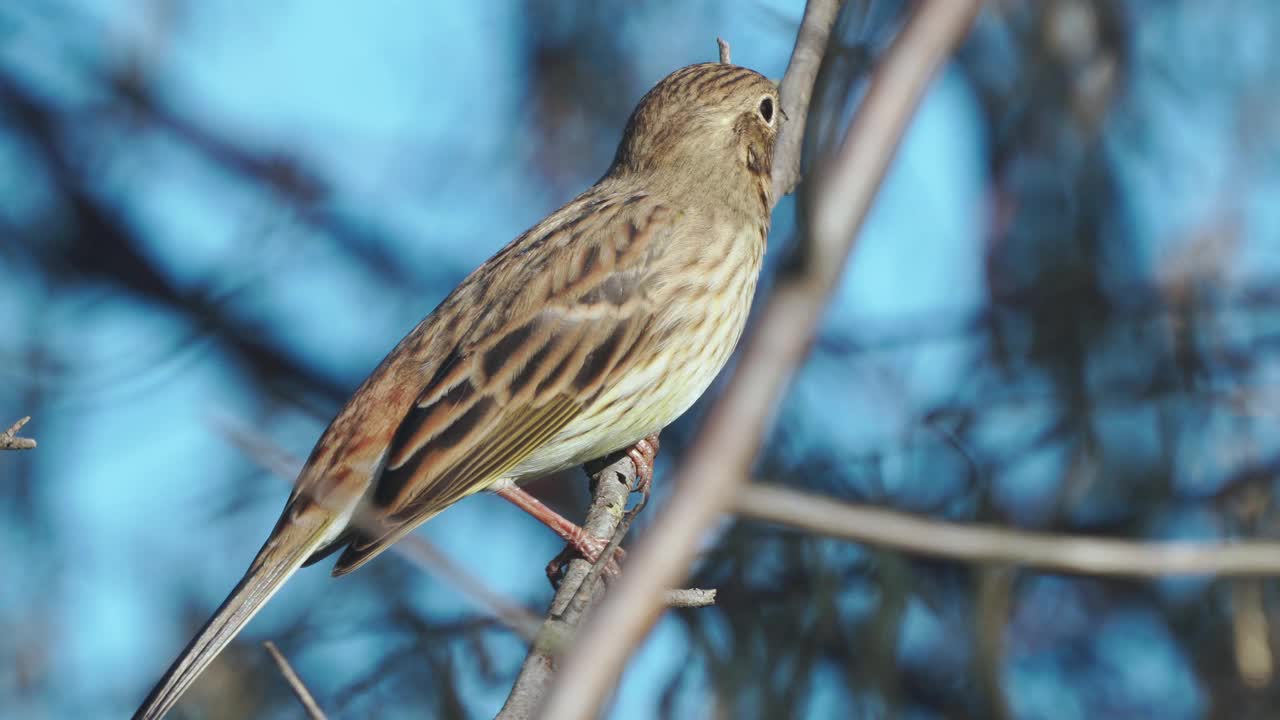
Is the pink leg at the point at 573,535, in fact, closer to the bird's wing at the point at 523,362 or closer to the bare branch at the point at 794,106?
the bird's wing at the point at 523,362

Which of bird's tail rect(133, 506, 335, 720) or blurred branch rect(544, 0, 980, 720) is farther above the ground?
bird's tail rect(133, 506, 335, 720)

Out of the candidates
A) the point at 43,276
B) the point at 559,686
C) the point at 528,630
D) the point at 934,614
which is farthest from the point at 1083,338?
the point at 43,276

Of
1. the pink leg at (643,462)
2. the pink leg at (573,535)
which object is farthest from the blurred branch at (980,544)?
the pink leg at (643,462)

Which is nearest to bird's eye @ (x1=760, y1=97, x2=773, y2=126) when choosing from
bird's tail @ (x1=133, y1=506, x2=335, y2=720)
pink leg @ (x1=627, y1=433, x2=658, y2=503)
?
pink leg @ (x1=627, y1=433, x2=658, y2=503)

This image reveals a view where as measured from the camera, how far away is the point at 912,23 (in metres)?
1.36

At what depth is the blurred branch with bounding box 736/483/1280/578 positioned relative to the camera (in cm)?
140

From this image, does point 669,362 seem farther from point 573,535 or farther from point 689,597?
point 689,597

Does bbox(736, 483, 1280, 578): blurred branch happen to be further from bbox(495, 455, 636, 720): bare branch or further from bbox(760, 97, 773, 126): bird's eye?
bbox(760, 97, 773, 126): bird's eye

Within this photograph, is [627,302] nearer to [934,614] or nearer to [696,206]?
[696,206]

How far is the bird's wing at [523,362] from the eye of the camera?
4.05 m

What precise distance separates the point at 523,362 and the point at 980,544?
9.57ft

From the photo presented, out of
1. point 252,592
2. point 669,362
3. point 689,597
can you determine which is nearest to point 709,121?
point 669,362

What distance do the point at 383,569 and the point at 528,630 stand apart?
4241mm

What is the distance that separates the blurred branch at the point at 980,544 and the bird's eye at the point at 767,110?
323 cm
